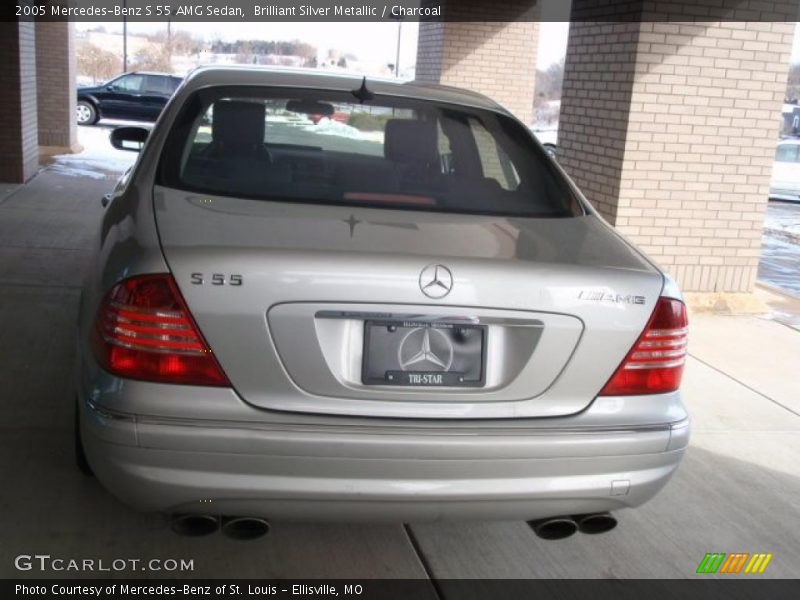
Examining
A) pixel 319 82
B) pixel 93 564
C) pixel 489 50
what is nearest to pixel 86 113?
pixel 489 50

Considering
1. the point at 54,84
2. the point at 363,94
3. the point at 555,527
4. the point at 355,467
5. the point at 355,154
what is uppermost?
the point at 363,94

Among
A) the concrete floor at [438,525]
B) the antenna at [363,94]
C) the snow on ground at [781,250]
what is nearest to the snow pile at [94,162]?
the snow on ground at [781,250]

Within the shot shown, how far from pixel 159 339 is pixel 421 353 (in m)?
0.71

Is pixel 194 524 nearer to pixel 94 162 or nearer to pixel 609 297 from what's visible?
pixel 609 297

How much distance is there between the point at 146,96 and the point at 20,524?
22.4 metres

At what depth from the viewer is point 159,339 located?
97.3 inches

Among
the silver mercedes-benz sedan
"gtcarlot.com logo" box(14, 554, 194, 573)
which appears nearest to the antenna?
the silver mercedes-benz sedan

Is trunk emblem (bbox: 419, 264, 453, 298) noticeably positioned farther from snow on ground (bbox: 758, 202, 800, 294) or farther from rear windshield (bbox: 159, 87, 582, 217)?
snow on ground (bbox: 758, 202, 800, 294)

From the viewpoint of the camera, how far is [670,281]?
2.82 metres

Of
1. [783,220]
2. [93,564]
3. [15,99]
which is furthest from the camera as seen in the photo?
[783,220]

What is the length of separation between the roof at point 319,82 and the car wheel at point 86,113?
2112cm

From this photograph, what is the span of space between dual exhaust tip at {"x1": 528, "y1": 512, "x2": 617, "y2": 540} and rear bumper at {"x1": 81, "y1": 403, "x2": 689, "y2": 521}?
108 mm

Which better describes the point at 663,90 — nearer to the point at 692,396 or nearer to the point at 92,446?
the point at 692,396

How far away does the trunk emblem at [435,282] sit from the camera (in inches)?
98.2
